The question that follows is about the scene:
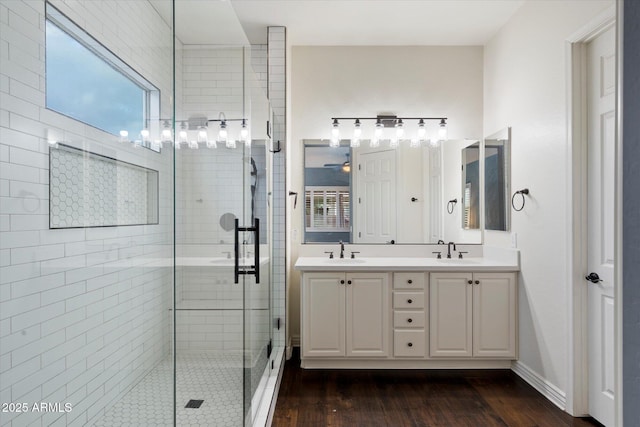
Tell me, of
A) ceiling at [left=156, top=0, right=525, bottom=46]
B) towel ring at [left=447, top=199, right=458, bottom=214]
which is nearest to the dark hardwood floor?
towel ring at [left=447, top=199, right=458, bottom=214]

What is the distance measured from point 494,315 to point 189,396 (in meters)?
2.34

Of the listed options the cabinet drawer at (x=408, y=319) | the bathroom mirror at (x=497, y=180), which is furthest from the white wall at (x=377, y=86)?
the cabinet drawer at (x=408, y=319)

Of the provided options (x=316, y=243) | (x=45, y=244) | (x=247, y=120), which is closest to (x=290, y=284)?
(x=316, y=243)

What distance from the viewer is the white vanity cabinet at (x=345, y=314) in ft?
9.06

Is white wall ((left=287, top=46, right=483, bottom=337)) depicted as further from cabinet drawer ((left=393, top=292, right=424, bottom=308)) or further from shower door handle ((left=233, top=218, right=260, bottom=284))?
shower door handle ((left=233, top=218, right=260, bottom=284))

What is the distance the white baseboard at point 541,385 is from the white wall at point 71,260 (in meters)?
2.39

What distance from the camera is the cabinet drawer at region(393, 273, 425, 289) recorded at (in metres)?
2.78

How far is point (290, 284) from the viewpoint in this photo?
3.24m

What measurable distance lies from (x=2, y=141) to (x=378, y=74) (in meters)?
3.05

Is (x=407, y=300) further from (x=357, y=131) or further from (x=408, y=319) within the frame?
(x=357, y=131)

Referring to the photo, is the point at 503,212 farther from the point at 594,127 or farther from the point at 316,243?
the point at 316,243

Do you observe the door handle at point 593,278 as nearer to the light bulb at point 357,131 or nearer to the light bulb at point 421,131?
the light bulb at point 421,131

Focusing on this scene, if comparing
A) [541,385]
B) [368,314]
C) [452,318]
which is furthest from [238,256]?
[541,385]

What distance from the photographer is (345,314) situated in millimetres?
2770
